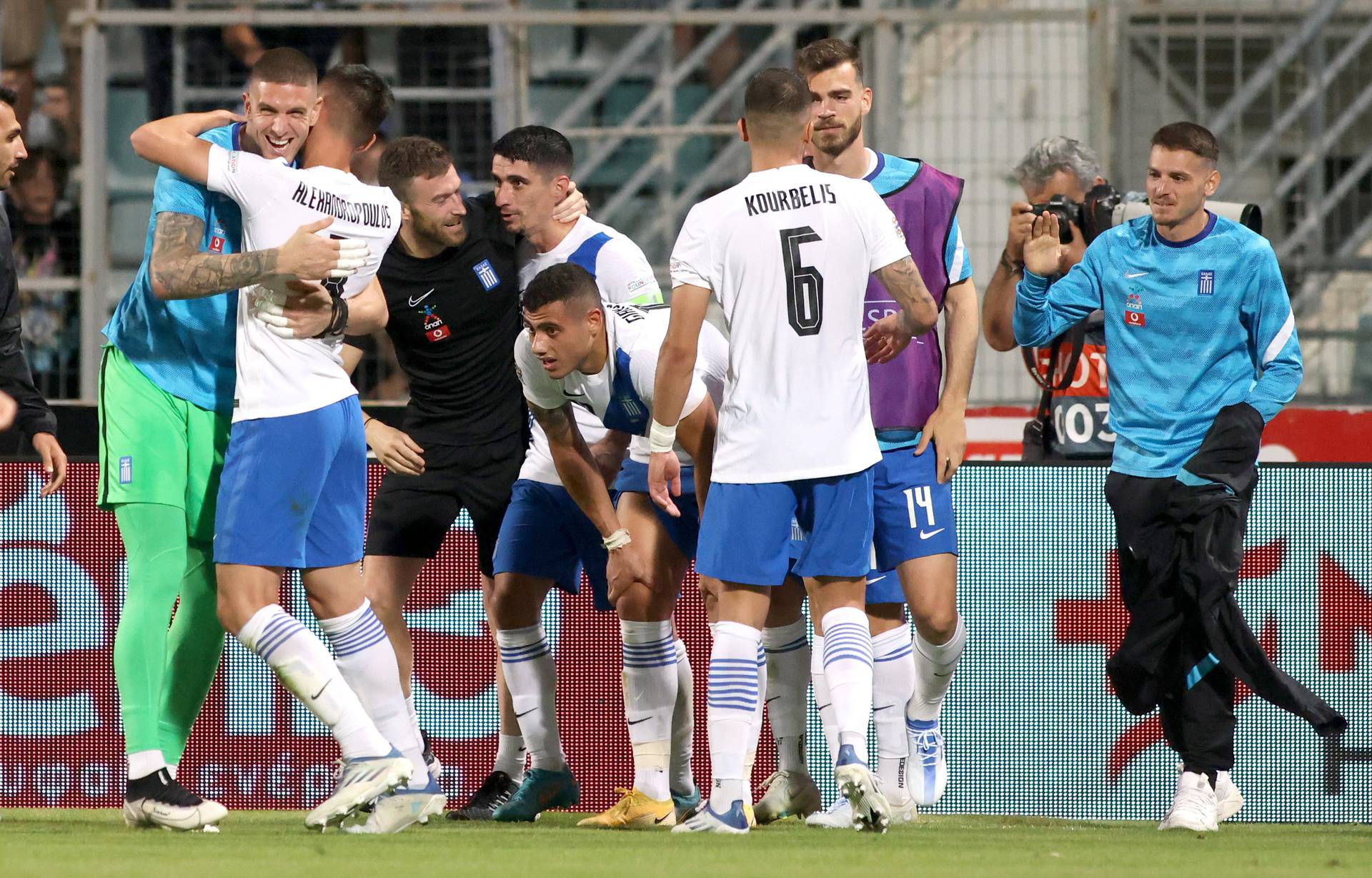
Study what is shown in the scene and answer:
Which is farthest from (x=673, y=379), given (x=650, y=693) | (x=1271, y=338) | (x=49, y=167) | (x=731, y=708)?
(x=49, y=167)

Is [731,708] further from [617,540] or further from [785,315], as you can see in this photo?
[785,315]

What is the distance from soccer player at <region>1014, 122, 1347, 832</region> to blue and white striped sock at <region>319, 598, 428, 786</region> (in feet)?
A: 7.42

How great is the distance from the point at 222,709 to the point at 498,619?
4.34 feet

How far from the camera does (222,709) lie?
7.32 metres

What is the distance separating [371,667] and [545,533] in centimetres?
98

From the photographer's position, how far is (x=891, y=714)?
21.2 feet

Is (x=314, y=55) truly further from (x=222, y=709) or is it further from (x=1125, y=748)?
(x=1125, y=748)


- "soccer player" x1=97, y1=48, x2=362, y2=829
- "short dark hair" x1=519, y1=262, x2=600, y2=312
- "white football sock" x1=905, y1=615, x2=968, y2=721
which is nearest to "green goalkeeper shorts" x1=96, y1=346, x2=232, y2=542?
"soccer player" x1=97, y1=48, x2=362, y2=829

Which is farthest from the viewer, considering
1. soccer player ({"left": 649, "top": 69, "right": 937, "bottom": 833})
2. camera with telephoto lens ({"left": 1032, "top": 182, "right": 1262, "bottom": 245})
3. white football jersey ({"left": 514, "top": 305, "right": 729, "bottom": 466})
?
camera with telephoto lens ({"left": 1032, "top": 182, "right": 1262, "bottom": 245})

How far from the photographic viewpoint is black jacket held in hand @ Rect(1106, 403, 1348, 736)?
239 inches

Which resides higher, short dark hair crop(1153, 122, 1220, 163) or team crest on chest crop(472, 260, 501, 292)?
short dark hair crop(1153, 122, 1220, 163)

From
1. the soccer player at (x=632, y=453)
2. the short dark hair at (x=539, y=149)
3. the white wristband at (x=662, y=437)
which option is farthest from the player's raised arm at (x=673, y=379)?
the short dark hair at (x=539, y=149)

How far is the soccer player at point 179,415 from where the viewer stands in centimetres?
550

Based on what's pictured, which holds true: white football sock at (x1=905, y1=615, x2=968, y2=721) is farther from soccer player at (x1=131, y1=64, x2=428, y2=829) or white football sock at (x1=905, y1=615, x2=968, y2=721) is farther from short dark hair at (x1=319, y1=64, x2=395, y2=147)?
short dark hair at (x1=319, y1=64, x2=395, y2=147)
